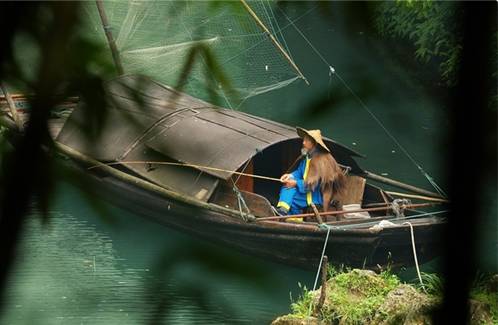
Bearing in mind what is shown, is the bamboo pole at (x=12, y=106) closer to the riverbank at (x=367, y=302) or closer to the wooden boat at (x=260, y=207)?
the riverbank at (x=367, y=302)

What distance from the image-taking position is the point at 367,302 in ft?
A: 14.3

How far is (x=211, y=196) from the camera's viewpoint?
6.12m

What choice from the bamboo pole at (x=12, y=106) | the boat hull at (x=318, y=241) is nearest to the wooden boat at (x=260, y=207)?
the boat hull at (x=318, y=241)

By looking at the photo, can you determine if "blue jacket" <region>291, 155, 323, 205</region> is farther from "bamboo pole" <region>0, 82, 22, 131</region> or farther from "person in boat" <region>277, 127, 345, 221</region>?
"bamboo pole" <region>0, 82, 22, 131</region>

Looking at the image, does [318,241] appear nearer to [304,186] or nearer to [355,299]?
[304,186]

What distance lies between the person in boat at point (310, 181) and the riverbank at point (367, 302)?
131 cm

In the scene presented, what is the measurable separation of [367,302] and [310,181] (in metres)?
1.82

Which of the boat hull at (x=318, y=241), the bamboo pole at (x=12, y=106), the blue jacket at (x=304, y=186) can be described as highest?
the bamboo pole at (x=12, y=106)

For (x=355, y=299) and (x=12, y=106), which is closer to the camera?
(x=12, y=106)

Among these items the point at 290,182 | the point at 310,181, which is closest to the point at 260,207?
the point at 290,182

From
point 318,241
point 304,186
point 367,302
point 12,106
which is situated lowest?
point 318,241

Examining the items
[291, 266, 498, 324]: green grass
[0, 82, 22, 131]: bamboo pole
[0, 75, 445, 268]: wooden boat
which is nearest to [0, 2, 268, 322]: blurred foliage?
[0, 82, 22, 131]: bamboo pole

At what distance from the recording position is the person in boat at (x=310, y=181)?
20.1ft

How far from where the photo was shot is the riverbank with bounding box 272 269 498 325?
3.77 meters
